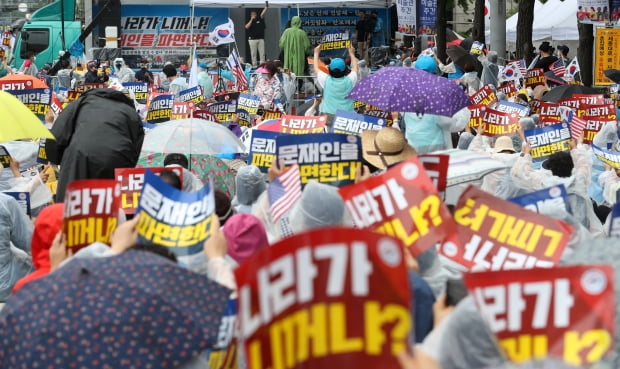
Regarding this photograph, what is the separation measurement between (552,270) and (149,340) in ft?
4.36

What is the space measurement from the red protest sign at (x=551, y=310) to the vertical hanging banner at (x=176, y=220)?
76.1 inches

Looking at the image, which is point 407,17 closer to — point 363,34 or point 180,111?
Result: point 363,34

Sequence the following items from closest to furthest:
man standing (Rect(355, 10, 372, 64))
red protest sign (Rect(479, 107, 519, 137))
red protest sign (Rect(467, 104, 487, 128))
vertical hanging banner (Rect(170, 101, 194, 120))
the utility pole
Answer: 1. red protest sign (Rect(479, 107, 519, 137))
2. red protest sign (Rect(467, 104, 487, 128))
3. vertical hanging banner (Rect(170, 101, 194, 120))
4. the utility pole
5. man standing (Rect(355, 10, 372, 64))

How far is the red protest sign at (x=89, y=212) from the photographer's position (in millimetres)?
6219

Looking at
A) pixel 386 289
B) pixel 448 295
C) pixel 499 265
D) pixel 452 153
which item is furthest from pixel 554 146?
pixel 386 289

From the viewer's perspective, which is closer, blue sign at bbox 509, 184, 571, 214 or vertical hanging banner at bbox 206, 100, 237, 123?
blue sign at bbox 509, 184, 571, 214

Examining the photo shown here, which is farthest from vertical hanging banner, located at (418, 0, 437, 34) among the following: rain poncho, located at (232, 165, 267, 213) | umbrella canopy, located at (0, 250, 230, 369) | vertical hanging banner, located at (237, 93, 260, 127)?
umbrella canopy, located at (0, 250, 230, 369)

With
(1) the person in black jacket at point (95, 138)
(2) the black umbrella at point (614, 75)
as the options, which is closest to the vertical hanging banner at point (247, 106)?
(2) the black umbrella at point (614, 75)

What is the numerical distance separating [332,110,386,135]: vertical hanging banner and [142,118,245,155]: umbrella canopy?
136 cm

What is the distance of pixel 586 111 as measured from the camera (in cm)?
1415

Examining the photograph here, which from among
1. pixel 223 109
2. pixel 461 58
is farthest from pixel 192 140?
pixel 461 58

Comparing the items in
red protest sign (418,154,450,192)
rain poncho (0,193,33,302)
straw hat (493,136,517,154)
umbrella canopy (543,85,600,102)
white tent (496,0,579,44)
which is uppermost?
white tent (496,0,579,44)

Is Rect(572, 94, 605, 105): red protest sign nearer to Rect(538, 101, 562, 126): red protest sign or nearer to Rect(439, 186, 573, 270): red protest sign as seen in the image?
Rect(538, 101, 562, 126): red protest sign

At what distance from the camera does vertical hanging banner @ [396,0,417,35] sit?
30797 millimetres
